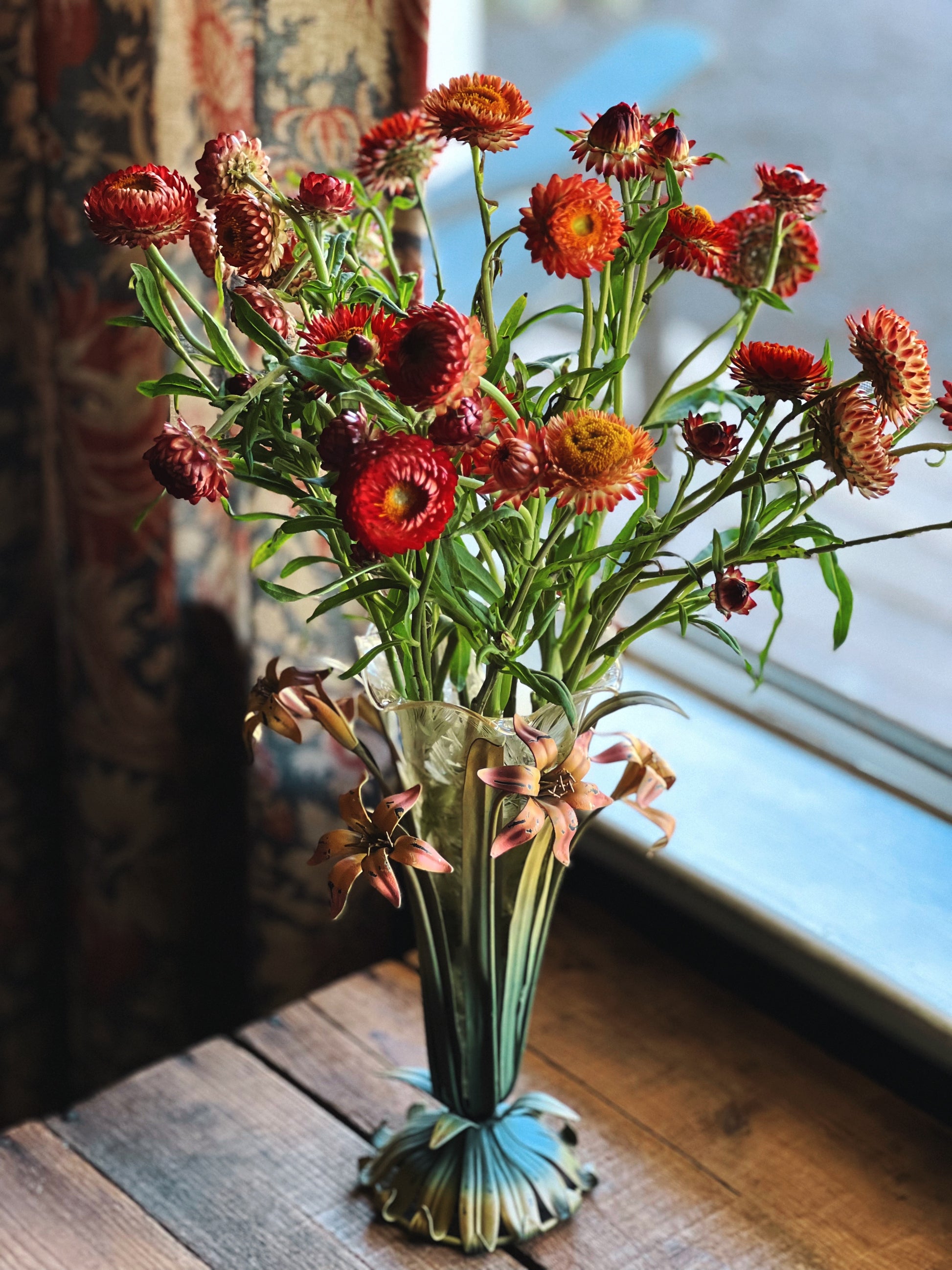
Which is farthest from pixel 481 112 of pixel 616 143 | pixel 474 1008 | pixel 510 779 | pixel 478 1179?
pixel 478 1179

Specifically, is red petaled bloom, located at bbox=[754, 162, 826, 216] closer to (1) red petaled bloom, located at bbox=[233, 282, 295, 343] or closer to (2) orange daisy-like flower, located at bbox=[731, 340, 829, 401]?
(2) orange daisy-like flower, located at bbox=[731, 340, 829, 401]

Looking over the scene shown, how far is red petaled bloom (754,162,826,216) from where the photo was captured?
0.58 m

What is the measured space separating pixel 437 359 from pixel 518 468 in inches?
2.1

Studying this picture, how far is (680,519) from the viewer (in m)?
0.59

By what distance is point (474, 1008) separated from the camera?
28.3 inches

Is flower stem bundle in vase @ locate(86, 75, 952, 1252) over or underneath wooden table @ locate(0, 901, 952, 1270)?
over

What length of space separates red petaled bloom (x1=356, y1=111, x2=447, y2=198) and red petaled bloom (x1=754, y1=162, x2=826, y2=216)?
0.50ft

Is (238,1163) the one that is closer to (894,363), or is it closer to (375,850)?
(375,850)

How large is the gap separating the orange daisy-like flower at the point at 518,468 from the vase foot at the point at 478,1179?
0.41 m

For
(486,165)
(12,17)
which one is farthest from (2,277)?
(486,165)

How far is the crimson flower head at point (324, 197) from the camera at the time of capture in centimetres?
53

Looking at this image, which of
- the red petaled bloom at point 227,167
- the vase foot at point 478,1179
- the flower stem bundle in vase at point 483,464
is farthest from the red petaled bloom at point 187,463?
the vase foot at point 478,1179

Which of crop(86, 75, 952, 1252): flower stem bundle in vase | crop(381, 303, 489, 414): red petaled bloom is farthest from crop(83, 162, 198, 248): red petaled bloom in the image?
crop(381, 303, 489, 414): red petaled bloom

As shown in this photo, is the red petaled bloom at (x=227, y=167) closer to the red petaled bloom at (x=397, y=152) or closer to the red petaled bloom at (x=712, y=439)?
the red petaled bloom at (x=397, y=152)
